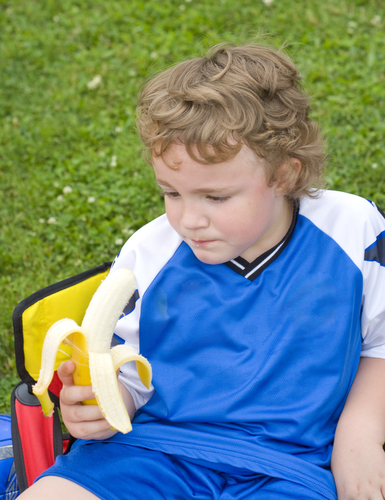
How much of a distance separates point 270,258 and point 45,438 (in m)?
1.10

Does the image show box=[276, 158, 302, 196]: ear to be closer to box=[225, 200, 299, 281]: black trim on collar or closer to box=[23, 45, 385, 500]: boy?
box=[23, 45, 385, 500]: boy

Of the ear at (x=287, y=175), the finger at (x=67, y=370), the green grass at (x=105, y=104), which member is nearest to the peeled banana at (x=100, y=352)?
the finger at (x=67, y=370)

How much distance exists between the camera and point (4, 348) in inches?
104

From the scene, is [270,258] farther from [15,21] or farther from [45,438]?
[15,21]

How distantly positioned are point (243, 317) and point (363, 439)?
544 millimetres

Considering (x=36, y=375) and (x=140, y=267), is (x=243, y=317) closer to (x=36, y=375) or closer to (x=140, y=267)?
(x=140, y=267)

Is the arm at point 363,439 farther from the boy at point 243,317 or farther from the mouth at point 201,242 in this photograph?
the mouth at point 201,242

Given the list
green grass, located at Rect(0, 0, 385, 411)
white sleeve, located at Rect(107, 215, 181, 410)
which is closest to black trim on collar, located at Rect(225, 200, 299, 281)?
white sleeve, located at Rect(107, 215, 181, 410)

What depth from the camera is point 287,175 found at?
5.66ft

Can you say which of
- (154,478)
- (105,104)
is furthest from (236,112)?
(105,104)

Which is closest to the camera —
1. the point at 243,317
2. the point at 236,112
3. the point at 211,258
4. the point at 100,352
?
the point at 100,352

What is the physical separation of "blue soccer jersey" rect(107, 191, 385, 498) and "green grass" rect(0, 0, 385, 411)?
1.15 m

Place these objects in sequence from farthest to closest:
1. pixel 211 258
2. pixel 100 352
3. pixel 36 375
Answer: pixel 36 375, pixel 211 258, pixel 100 352

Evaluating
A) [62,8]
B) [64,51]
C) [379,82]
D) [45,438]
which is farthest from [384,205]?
[62,8]
